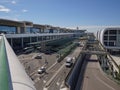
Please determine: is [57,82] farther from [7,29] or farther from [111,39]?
[111,39]

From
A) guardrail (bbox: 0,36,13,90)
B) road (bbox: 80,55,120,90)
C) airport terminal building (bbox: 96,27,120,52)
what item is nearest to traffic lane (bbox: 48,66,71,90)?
road (bbox: 80,55,120,90)

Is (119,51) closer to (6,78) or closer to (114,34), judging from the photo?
(114,34)

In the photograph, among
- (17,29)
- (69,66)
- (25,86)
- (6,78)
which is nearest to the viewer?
(6,78)

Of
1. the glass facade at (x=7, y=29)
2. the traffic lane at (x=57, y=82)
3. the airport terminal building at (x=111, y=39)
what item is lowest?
the traffic lane at (x=57, y=82)

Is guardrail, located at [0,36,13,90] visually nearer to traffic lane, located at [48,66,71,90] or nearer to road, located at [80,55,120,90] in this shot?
traffic lane, located at [48,66,71,90]

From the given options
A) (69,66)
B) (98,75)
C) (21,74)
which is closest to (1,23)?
(69,66)

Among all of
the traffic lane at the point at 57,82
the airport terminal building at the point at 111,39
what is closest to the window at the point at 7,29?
the airport terminal building at the point at 111,39

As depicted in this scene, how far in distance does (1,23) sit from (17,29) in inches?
498

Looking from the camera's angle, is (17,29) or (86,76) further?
(17,29)

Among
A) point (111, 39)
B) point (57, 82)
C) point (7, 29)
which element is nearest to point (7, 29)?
point (7, 29)

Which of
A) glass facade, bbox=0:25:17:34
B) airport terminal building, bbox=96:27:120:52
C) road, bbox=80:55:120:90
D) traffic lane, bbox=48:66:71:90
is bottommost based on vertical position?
road, bbox=80:55:120:90

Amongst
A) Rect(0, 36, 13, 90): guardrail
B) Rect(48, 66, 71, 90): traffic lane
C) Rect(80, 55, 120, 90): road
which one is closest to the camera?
Rect(0, 36, 13, 90): guardrail

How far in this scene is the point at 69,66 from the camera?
3167 centimetres

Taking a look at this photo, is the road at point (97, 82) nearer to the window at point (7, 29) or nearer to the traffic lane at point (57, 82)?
the traffic lane at point (57, 82)
